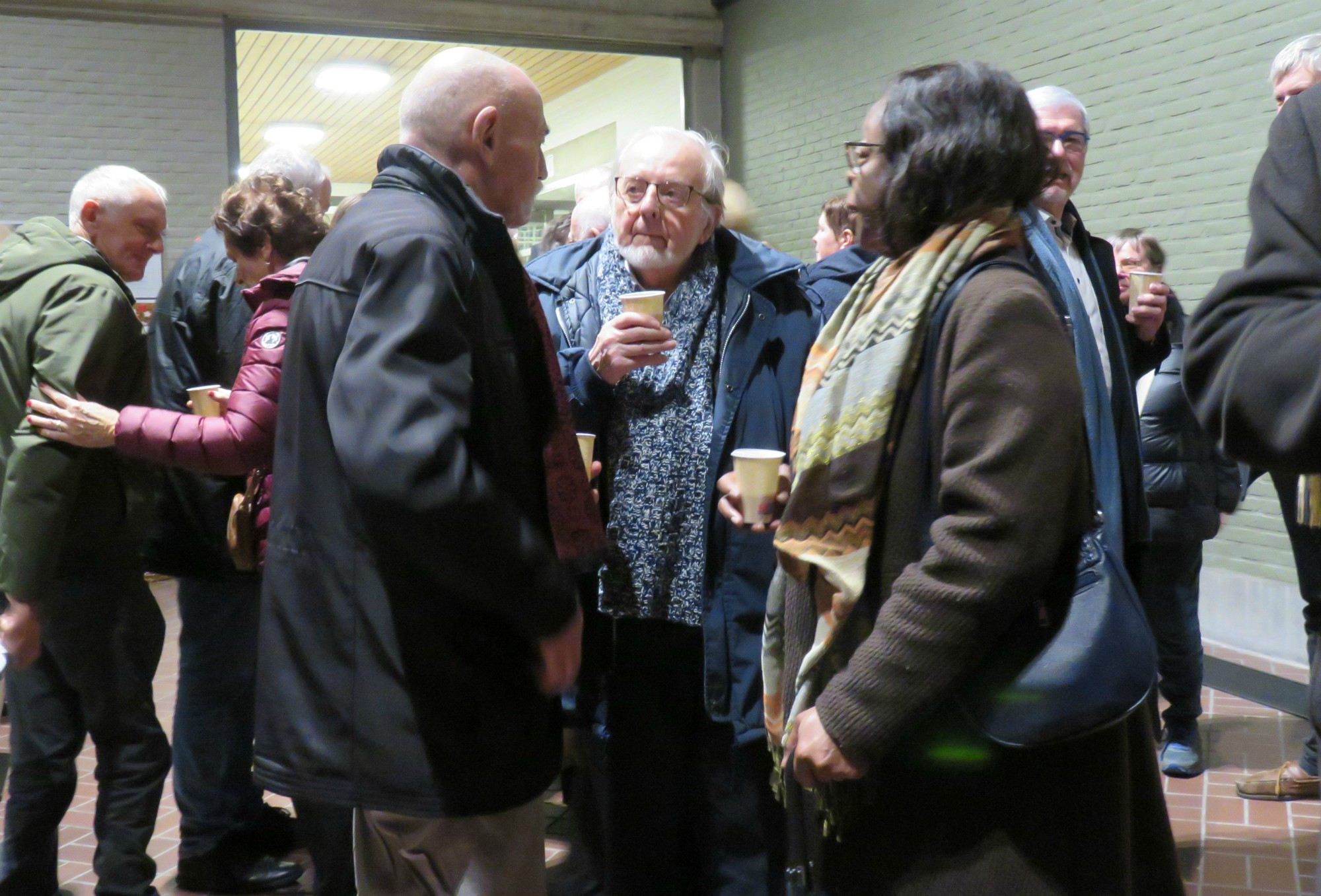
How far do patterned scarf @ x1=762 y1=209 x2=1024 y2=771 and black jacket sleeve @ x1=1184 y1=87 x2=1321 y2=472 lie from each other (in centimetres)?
45

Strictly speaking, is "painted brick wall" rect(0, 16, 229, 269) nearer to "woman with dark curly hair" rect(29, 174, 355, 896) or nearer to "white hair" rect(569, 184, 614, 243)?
"white hair" rect(569, 184, 614, 243)

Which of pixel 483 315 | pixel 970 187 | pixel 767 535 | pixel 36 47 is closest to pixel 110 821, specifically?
pixel 767 535

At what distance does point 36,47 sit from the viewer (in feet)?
30.5

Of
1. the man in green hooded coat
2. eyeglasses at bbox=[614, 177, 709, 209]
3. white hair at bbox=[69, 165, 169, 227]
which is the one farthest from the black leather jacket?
white hair at bbox=[69, 165, 169, 227]

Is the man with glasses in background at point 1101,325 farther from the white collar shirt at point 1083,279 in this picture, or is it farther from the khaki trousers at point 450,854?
the khaki trousers at point 450,854

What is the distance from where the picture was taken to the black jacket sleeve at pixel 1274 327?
3.54 ft

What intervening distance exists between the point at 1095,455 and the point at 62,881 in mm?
3335

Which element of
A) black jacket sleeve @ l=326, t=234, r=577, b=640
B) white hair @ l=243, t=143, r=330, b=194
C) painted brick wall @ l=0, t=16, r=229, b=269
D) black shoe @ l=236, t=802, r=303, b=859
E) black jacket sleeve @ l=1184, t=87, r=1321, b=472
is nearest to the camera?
black jacket sleeve @ l=1184, t=87, r=1321, b=472

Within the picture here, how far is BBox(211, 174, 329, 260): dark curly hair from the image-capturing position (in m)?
3.09

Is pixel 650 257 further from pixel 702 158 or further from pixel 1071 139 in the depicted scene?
pixel 1071 139

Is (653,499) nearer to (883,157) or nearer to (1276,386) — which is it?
(883,157)

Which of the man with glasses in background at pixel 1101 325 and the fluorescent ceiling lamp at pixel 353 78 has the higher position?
the fluorescent ceiling lamp at pixel 353 78

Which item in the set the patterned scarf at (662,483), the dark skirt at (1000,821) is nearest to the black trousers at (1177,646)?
the patterned scarf at (662,483)

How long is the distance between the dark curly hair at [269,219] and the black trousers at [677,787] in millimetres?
1356
